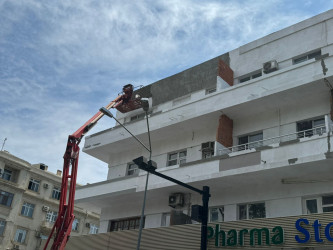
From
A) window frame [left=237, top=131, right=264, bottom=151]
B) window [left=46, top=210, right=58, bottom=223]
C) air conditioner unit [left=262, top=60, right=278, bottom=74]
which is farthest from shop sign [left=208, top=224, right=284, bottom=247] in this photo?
window [left=46, top=210, right=58, bottom=223]

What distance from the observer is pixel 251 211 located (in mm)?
18141

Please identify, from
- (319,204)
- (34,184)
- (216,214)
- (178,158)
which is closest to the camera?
(319,204)

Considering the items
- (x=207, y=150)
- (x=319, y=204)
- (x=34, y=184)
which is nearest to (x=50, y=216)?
(x=34, y=184)

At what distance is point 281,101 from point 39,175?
34.2 metres

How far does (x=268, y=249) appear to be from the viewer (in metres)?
14.8

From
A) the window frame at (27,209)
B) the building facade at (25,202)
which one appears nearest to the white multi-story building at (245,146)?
the building facade at (25,202)

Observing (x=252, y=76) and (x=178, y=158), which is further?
(x=178, y=158)

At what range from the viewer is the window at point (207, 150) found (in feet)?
68.4

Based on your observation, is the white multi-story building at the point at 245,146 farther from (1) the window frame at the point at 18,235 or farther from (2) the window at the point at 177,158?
(1) the window frame at the point at 18,235

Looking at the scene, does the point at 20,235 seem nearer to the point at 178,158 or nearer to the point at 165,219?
the point at 165,219

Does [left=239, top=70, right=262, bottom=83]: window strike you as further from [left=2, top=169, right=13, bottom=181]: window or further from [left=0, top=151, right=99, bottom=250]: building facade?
[left=2, top=169, right=13, bottom=181]: window

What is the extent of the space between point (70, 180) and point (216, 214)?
8512mm

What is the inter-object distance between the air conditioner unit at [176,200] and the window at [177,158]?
2710 millimetres

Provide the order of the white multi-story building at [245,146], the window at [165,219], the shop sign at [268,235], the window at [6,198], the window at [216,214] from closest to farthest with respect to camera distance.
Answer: the shop sign at [268,235]
the white multi-story building at [245,146]
the window at [216,214]
the window at [165,219]
the window at [6,198]
